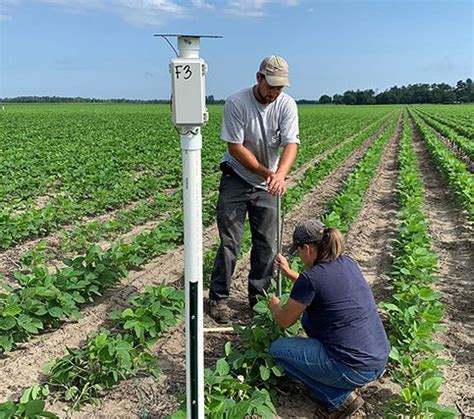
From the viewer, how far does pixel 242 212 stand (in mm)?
4480

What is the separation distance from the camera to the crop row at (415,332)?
2988 millimetres

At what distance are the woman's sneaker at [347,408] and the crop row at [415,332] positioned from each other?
18 cm

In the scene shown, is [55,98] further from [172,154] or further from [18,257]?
[18,257]

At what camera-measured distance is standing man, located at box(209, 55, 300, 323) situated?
13.6 feet

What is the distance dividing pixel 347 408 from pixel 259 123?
7.08ft

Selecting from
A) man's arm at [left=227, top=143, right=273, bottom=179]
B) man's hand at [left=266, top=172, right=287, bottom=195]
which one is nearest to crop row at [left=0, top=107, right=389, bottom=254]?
man's arm at [left=227, top=143, right=273, bottom=179]

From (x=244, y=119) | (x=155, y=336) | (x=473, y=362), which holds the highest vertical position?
(x=244, y=119)

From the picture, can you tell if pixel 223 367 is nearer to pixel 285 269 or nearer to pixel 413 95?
pixel 285 269

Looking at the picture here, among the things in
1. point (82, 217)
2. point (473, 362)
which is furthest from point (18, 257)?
point (473, 362)

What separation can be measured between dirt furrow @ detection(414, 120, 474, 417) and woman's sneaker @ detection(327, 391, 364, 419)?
0.69 m

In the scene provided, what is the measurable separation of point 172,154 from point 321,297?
13.3m

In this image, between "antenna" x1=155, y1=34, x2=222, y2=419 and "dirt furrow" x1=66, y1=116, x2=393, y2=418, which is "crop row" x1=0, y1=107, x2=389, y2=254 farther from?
"antenna" x1=155, y1=34, x2=222, y2=419

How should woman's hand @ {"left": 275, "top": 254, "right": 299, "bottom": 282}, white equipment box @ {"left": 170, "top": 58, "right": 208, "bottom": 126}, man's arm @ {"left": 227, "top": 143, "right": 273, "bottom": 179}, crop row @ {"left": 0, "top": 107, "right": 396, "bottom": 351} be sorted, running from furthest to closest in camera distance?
man's arm @ {"left": 227, "top": 143, "right": 273, "bottom": 179} < crop row @ {"left": 0, "top": 107, "right": 396, "bottom": 351} < woman's hand @ {"left": 275, "top": 254, "right": 299, "bottom": 282} < white equipment box @ {"left": 170, "top": 58, "right": 208, "bottom": 126}

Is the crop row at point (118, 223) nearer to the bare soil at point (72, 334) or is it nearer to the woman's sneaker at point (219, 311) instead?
→ the bare soil at point (72, 334)
